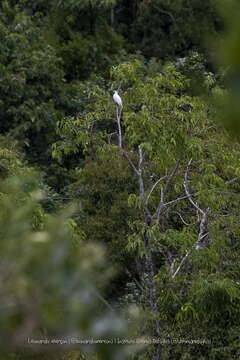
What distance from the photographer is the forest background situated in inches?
48.6

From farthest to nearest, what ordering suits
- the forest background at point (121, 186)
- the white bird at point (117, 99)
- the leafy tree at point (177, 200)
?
the white bird at point (117, 99) < the leafy tree at point (177, 200) < the forest background at point (121, 186)

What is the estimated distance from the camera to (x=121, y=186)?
886 cm

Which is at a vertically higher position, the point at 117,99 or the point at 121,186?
the point at 117,99

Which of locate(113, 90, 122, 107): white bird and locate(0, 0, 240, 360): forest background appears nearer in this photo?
locate(0, 0, 240, 360): forest background

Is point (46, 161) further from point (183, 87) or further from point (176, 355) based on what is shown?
point (176, 355)

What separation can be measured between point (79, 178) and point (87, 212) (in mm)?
694

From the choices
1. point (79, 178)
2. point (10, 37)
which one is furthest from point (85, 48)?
point (79, 178)

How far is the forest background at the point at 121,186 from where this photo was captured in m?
1.23

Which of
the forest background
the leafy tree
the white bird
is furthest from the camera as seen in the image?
the white bird

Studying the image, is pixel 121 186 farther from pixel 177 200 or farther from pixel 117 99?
pixel 177 200

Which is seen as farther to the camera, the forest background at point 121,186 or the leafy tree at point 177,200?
the leafy tree at point 177,200

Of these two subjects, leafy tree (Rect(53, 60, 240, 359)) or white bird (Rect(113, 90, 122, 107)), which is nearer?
leafy tree (Rect(53, 60, 240, 359))

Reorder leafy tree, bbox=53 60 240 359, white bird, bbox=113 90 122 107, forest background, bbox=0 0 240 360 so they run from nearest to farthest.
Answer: forest background, bbox=0 0 240 360 → leafy tree, bbox=53 60 240 359 → white bird, bbox=113 90 122 107

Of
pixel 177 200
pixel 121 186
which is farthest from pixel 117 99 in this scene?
pixel 121 186
